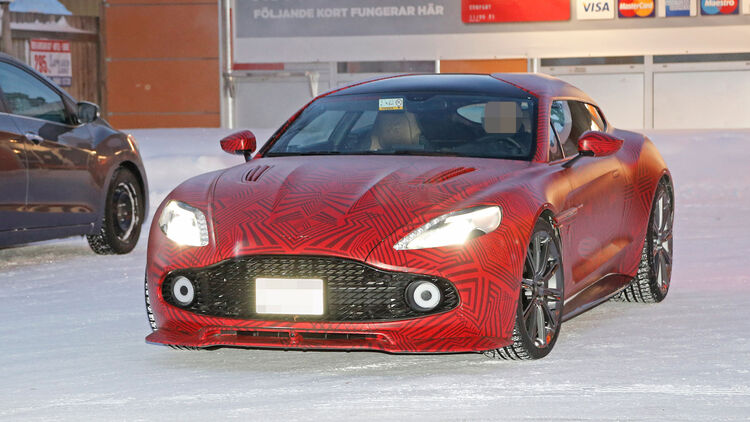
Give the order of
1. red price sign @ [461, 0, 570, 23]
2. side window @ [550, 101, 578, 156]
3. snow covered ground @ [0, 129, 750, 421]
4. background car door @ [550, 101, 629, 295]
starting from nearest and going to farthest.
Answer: snow covered ground @ [0, 129, 750, 421] < background car door @ [550, 101, 629, 295] < side window @ [550, 101, 578, 156] < red price sign @ [461, 0, 570, 23]

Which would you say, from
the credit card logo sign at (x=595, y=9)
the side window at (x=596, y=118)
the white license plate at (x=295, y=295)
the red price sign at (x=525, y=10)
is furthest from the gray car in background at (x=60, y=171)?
the credit card logo sign at (x=595, y=9)

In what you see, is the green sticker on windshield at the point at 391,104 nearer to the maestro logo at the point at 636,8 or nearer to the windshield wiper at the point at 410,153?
the windshield wiper at the point at 410,153

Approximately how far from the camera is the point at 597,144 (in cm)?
685

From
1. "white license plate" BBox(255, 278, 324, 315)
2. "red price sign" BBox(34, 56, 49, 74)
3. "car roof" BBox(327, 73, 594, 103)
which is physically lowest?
"white license plate" BBox(255, 278, 324, 315)

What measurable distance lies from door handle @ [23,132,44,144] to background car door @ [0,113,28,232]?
74 millimetres

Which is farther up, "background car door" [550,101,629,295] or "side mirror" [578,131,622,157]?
"side mirror" [578,131,622,157]

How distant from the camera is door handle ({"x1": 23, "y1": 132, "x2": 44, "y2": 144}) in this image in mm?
9609

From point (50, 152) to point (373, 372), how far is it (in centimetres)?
466

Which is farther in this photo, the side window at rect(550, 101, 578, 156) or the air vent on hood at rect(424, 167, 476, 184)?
the side window at rect(550, 101, 578, 156)

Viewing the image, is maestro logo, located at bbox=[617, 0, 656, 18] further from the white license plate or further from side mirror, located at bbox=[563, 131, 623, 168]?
the white license plate

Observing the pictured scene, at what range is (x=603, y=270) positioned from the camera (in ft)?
23.6

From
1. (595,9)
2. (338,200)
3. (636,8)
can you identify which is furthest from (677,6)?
(338,200)

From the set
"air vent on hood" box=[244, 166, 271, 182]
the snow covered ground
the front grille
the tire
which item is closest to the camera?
the snow covered ground

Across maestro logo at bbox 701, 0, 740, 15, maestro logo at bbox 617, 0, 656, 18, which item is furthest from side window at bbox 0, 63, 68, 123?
maestro logo at bbox 701, 0, 740, 15
